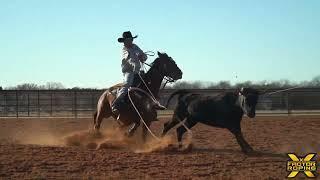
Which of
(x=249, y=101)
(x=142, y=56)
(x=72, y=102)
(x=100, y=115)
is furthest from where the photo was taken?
(x=72, y=102)

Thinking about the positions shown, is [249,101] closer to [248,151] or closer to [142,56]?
[248,151]

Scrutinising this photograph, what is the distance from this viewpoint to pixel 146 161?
8.22 metres

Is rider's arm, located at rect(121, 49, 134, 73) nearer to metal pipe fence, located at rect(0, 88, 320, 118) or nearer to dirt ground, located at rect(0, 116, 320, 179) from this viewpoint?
dirt ground, located at rect(0, 116, 320, 179)

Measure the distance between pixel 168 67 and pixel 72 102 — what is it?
60.6 feet

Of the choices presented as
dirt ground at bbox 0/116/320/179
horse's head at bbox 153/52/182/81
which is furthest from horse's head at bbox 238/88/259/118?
horse's head at bbox 153/52/182/81

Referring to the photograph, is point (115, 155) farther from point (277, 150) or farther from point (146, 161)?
point (277, 150)

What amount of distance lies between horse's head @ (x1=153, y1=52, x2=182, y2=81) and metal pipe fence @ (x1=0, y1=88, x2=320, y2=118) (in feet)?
50.7

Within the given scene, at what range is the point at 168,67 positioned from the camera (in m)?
10.4

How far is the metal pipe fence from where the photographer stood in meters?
26.8

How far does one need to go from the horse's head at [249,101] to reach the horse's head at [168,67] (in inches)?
62.8

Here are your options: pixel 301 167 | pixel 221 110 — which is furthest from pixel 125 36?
pixel 301 167

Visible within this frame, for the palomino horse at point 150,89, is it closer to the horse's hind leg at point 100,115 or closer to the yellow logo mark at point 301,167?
the horse's hind leg at point 100,115

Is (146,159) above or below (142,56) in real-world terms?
below

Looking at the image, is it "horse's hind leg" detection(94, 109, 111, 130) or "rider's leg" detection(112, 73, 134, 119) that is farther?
"horse's hind leg" detection(94, 109, 111, 130)
